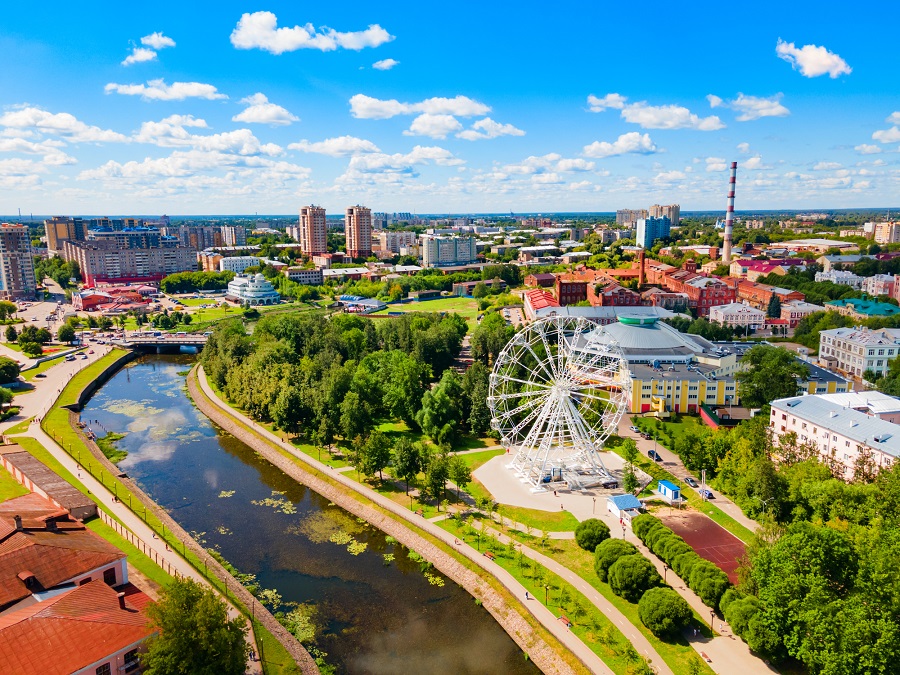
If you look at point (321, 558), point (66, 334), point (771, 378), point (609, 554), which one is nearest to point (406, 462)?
point (321, 558)

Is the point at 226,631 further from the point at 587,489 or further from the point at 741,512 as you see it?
the point at 741,512

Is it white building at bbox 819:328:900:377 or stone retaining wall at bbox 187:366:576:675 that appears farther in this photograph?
white building at bbox 819:328:900:377

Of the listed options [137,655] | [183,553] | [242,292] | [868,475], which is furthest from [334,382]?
[242,292]

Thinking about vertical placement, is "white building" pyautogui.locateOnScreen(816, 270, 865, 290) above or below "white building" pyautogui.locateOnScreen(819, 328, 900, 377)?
above

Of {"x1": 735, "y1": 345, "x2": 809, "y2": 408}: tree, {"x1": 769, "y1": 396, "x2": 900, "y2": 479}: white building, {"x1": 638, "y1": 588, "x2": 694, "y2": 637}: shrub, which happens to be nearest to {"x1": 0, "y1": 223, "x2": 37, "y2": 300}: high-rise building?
{"x1": 735, "y1": 345, "x2": 809, "y2": 408}: tree

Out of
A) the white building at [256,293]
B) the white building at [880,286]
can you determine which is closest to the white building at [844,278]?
the white building at [880,286]

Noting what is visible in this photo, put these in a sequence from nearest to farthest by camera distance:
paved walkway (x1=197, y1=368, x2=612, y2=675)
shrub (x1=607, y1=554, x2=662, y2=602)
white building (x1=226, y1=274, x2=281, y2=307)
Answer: paved walkway (x1=197, y1=368, x2=612, y2=675) → shrub (x1=607, y1=554, x2=662, y2=602) → white building (x1=226, y1=274, x2=281, y2=307)

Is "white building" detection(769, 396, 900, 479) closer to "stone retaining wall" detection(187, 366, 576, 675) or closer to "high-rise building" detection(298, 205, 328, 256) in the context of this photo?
"stone retaining wall" detection(187, 366, 576, 675)
